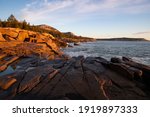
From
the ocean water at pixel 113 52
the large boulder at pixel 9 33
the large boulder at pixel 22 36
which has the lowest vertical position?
the ocean water at pixel 113 52

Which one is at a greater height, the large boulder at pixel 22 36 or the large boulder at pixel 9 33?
the large boulder at pixel 9 33

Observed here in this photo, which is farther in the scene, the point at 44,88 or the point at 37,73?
the point at 37,73

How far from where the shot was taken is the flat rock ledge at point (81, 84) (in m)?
10.1

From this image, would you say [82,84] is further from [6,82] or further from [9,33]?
[9,33]

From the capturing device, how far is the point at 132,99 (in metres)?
10.1

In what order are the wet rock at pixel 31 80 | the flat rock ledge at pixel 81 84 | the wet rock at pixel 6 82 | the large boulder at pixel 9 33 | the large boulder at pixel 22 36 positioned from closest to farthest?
the flat rock ledge at pixel 81 84, the wet rock at pixel 31 80, the wet rock at pixel 6 82, the large boulder at pixel 9 33, the large boulder at pixel 22 36

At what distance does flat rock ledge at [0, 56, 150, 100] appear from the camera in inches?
398

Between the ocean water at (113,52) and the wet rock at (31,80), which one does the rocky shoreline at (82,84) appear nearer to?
A: the wet rock at (31,80)

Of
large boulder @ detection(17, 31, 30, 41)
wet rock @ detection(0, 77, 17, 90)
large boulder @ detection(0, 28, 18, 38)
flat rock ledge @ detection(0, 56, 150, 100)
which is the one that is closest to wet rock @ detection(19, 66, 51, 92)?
flat rock ledge @ detection(0, 56, 150, 100)

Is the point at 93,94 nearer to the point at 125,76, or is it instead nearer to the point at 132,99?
the point at 132,99

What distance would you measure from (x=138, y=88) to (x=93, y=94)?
10.5ft

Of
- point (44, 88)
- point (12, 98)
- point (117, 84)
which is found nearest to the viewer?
point (12, 98)

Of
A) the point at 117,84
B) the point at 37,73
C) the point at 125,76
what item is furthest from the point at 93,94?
the point at 37,73

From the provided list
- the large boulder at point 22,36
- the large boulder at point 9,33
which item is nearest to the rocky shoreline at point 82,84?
the large boulder at point 9,33
